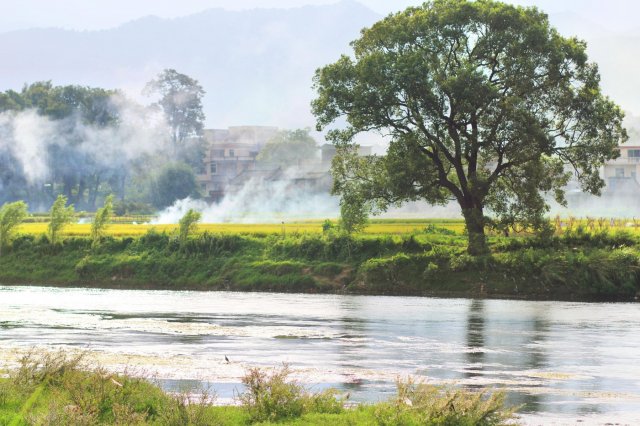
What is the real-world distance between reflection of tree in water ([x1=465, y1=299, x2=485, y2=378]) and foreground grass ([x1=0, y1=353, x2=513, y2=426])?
7.36 metres

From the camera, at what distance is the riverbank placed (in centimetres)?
5556

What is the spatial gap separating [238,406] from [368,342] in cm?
1394

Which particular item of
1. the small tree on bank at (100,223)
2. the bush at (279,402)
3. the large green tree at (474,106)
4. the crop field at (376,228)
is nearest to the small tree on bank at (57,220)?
the crop field at (376,228)

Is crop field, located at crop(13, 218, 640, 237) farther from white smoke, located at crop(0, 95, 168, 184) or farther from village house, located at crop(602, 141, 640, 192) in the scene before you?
→ white smoke, located at crop(0, 95, 168, 184)

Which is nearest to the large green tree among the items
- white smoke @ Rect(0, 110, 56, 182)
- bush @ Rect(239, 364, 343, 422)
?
bush @ Rect(239, 364, 343, 422)

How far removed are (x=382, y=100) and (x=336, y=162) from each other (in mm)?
5129

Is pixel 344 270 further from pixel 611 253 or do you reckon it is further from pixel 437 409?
pixel 437 409

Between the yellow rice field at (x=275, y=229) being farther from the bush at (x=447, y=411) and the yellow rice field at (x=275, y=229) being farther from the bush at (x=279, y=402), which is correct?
the bush at (x=447, y=411)

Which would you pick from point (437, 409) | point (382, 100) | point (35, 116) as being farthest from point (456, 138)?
point (35, 116)

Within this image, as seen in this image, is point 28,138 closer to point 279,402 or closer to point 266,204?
point 266,204

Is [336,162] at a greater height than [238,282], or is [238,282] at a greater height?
[336,162]

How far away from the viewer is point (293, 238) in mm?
66438

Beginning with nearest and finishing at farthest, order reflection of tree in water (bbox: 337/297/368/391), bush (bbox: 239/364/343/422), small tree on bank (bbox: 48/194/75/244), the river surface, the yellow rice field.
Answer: bush (bbox: 239/364/343/422) → the river surface → reflection of tree in water (bbox: 337/297/368/391) → small tree on bank (bbox: 48/194/75/244) → the yellow rice field

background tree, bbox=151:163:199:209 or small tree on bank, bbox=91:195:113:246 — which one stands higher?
background tree, bbox=151:163:199:209
